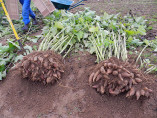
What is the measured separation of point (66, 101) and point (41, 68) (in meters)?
0.58

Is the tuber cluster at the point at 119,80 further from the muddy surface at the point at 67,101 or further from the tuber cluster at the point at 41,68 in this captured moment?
the tuber cluster at the point at 41,68

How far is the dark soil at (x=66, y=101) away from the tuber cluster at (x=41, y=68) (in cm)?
13

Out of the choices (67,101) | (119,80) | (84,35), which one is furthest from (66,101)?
(84,35)

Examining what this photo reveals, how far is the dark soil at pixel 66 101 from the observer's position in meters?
1.64

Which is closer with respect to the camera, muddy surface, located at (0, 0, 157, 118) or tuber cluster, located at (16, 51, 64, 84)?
muddy surface, located at (0, 0, 157, 118)

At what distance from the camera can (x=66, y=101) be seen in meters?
1.77

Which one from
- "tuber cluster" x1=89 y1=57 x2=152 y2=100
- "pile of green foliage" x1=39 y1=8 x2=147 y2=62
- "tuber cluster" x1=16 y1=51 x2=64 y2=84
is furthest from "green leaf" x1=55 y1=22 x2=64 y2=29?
"tuber cluster" x1=89 y1=57 x2=152 y2=100

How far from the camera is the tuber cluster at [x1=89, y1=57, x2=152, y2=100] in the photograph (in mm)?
1611

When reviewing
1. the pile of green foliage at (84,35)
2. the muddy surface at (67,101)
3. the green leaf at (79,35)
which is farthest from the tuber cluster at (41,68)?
the green leaf at (79,35)

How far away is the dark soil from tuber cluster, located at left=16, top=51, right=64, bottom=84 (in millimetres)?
130

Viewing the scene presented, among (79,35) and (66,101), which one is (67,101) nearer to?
(66,101)

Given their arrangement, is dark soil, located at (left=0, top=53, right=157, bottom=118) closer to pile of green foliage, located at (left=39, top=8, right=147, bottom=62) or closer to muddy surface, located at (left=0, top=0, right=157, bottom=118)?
muddy surface, located at (left=0, top=0, right=157, bottom=118)

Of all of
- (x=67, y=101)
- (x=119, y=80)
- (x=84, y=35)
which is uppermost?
(x=84, y=35)

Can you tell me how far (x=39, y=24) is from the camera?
3803mm
